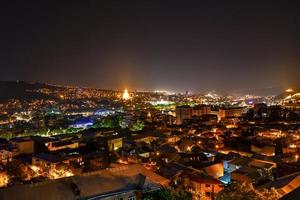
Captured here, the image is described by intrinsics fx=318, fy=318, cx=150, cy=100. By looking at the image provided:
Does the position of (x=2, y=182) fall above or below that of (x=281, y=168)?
below

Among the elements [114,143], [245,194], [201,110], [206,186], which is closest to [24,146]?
[114,143]

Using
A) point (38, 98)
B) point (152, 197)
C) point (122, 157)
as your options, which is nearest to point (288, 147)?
point (122, 157)

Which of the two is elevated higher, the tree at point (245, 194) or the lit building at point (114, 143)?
the tree at point (245, 194)

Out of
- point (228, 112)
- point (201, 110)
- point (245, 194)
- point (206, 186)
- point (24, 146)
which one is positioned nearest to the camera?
point (245, 194)

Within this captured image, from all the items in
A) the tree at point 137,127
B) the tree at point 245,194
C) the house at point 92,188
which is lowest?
the tree at point 137,127

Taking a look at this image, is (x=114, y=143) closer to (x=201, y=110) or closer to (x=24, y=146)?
(x=24, y=146)

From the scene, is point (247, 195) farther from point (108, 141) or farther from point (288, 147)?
point (108, 141)

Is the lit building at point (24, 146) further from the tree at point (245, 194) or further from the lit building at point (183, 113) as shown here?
the lit building at point (183, 113)

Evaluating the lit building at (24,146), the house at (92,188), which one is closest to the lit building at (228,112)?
the lit building at (24,146)

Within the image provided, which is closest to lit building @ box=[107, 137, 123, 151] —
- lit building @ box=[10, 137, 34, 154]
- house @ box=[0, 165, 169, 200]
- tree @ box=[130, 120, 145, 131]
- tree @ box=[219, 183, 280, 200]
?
lit building @ box=[10, 137, 34, 154]

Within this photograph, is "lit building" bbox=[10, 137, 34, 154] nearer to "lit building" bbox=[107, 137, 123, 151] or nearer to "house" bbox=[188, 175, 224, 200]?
"lit building" bbox=[107, 137, 123, 151]

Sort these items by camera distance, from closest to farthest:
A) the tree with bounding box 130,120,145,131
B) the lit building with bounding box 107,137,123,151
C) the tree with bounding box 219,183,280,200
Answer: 1. the tree with bounding box 219,183,280,200
2. the lit building with bounding box 107,137,123,151
3. the tree with bounding box 130,120,145,131
